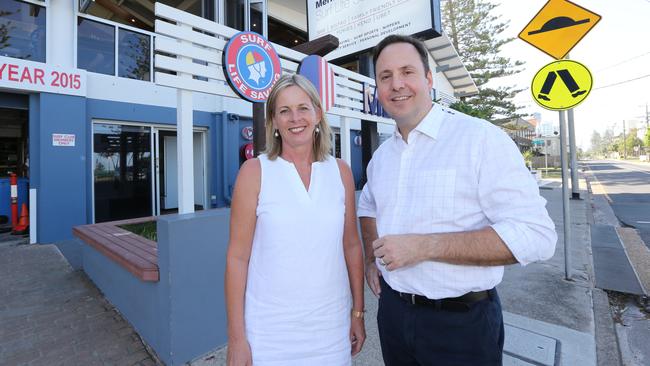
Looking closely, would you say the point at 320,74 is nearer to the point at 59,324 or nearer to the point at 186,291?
the point at 186,291

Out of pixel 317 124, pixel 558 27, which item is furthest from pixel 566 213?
pixel 317 124

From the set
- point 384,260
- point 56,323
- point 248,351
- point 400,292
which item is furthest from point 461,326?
point 56,323

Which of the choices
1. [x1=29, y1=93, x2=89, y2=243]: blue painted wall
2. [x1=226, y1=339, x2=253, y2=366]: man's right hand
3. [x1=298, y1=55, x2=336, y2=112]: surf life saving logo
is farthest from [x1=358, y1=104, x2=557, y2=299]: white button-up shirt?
[x1=29, y1=93, x2=89, y2=243]: blue painted wall

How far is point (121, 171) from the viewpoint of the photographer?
7938 millimetres

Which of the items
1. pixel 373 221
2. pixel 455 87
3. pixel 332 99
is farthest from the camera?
pixel 455 87

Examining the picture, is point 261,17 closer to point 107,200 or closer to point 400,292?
point 107,200

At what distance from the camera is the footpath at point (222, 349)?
8.86 ft

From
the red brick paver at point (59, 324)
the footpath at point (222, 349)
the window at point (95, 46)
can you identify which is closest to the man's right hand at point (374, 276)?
the footpath at point (222, 349)

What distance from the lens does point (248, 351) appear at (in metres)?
1.44

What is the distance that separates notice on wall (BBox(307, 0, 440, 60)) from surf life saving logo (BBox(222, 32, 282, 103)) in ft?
9.91

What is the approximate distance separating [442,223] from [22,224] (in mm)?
9311

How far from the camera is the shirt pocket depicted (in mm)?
1296

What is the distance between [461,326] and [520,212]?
1.61 ft

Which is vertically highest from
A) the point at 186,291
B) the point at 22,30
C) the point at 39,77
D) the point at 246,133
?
the point at 22,30
